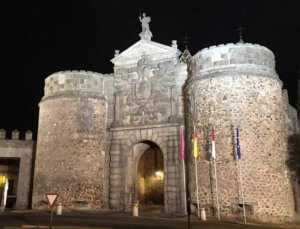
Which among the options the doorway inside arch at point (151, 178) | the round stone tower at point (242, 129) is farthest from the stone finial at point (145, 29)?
the doorway inside arch at point (151, 178)

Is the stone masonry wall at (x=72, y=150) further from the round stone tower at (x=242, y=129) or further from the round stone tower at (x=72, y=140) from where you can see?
the round stone tower at (x=242, y=129)

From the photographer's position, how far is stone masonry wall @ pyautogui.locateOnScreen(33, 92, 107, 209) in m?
19.4

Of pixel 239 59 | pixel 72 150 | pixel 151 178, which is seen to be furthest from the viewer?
pixel 151 178

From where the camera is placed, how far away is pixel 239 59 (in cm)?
1727

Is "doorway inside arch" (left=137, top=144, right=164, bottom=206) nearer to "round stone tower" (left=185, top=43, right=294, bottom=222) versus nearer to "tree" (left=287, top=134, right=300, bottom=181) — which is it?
"round stone tower" (left=185, top=43, right=294, bottom=222)

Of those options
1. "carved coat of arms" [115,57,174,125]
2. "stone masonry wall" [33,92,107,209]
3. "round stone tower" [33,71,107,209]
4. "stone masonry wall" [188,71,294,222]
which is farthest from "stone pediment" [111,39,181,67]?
"stone masonry wall" [188,71,294,222]

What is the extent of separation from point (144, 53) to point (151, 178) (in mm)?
10364

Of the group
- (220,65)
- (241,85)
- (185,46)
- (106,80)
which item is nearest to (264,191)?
(241,85)

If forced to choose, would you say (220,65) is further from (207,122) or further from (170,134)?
(170,134)

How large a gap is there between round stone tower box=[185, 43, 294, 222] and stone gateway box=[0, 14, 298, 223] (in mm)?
48

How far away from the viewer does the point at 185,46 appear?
105ft

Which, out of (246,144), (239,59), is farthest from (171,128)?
(239,59)

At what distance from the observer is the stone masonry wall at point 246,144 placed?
15547 millimetres

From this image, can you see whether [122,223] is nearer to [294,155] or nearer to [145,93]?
[145,93]
